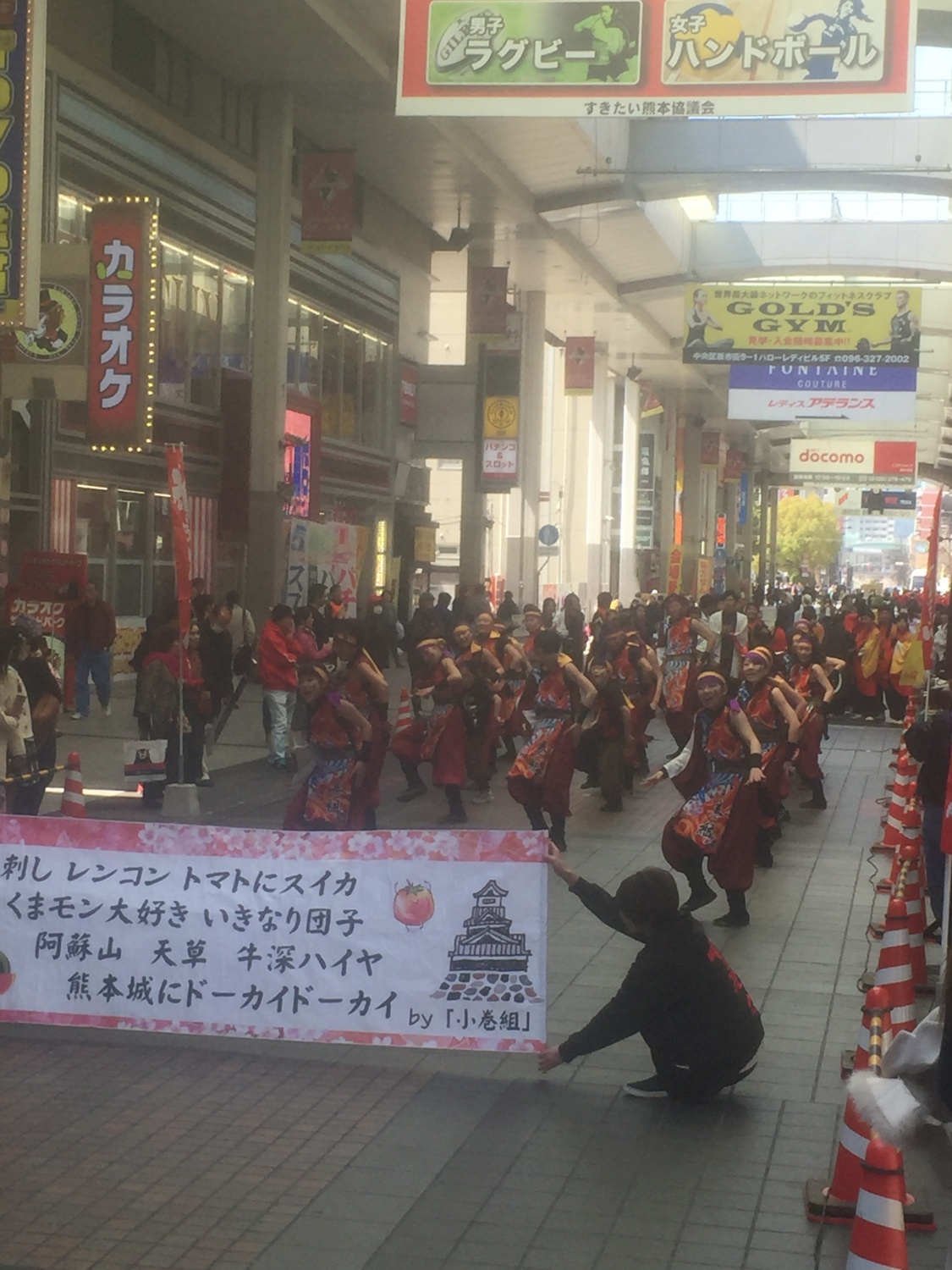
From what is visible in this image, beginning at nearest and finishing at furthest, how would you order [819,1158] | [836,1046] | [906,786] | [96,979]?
1. [819,1158]
2. [96,979]
3. [836,1046]
4. [906,786]

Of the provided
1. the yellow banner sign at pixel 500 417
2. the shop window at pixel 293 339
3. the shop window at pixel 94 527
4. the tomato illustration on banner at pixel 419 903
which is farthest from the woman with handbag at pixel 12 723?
the yellow banner sign at pixel 500 417

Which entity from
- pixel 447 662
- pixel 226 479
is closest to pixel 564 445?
pixel 226 479

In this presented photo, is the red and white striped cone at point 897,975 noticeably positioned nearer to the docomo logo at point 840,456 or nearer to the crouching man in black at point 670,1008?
the crouching man in black at point 670,1008

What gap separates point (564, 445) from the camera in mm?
52688

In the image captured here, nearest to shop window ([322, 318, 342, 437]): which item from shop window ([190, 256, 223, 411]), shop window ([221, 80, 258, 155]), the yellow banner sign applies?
the yellow banner sign

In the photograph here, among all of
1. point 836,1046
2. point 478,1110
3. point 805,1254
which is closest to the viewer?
point 805,1254

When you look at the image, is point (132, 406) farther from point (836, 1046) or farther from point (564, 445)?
point (564, 445)

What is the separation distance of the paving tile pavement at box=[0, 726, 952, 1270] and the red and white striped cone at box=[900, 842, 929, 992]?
43cm

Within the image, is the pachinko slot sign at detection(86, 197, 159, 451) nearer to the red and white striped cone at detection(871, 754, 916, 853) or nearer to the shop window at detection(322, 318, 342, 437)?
the red and white striped cone at detection(871, 754, 916, 853)

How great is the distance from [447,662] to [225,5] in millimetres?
11561

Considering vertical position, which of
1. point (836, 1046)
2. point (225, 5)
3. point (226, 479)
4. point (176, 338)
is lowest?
point (836, 1046)

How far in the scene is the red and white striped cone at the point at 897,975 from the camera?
6699mm

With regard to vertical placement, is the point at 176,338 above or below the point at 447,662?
above

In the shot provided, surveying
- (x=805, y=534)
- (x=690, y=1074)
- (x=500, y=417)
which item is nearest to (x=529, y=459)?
(x=500, y=417)
